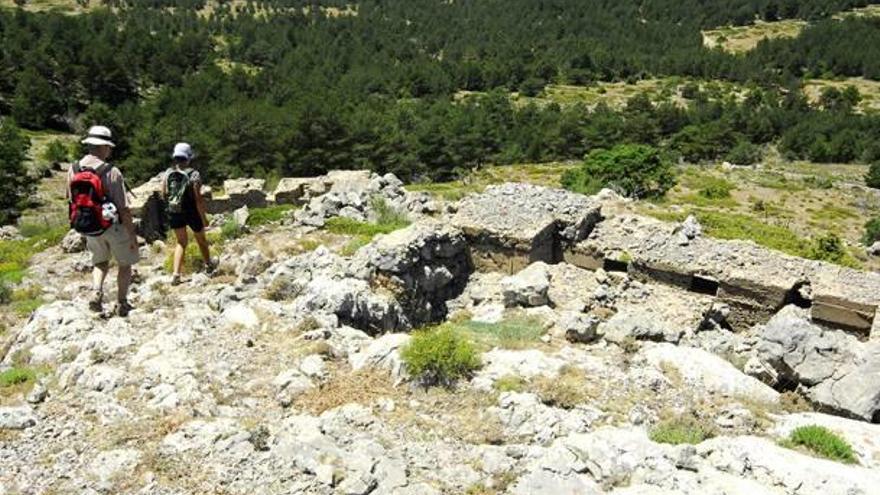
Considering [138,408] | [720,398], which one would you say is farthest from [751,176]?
[138,408]

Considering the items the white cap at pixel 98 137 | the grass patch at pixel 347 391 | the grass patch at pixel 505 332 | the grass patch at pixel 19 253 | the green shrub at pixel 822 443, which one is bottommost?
the grass patch at pixel 19 253

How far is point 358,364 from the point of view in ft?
30.9

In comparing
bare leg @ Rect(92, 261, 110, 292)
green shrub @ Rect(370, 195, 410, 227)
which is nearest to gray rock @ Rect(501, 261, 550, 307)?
green shrub @ Rect(370, 195, 410, 227)

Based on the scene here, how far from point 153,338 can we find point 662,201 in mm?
41174

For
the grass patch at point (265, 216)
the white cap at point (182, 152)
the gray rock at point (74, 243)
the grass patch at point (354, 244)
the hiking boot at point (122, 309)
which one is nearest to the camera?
the hiking boot at point (122, 309)

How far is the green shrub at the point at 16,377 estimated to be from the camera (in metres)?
8.78

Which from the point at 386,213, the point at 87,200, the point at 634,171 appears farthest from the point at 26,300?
the point at 634,171

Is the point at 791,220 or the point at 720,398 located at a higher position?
the point at 720,398

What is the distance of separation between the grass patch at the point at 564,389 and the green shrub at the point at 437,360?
98 cm

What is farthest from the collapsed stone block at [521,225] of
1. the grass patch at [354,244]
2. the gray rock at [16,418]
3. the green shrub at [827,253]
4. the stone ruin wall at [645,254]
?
the gray rock at [16,418]

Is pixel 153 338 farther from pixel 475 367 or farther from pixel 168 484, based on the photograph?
pixel 475 367

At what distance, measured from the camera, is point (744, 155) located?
246 ft

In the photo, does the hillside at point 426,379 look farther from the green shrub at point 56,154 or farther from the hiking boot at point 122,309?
the green shrub at point 56,154

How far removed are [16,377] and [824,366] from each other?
11.0 m
